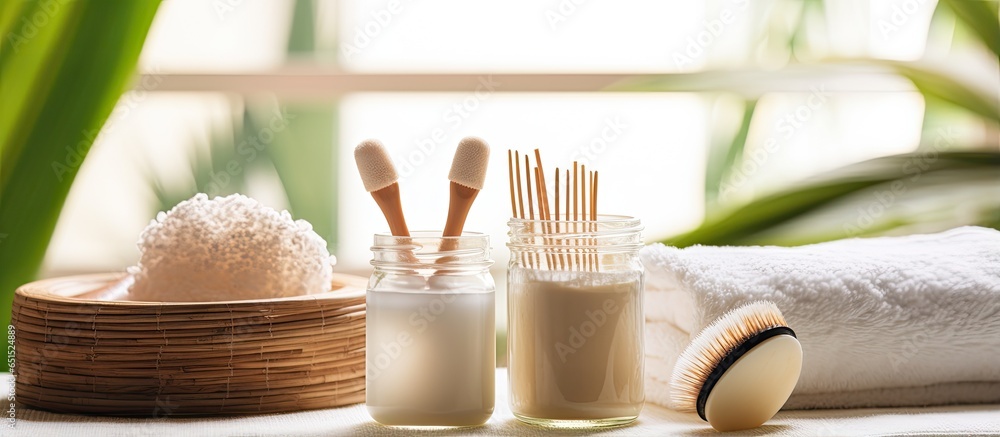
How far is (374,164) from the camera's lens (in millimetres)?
513

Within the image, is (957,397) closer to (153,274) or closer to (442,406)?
(442,406)

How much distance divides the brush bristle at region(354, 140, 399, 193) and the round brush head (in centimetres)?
20

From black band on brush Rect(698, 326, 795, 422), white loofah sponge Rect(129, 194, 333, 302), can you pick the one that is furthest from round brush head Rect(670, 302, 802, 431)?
white loofah sponge Rect(129, 194, 333, 302)

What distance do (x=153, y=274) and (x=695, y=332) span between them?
34cm

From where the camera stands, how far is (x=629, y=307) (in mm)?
523

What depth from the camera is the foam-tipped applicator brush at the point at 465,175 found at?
52cm

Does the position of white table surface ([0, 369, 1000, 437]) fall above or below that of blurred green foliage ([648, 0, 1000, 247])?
below

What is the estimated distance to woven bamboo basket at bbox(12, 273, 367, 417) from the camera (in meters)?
0.53

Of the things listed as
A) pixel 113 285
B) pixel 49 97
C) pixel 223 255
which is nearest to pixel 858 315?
pixel 223 255

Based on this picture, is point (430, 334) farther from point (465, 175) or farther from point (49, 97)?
point (49, 97)

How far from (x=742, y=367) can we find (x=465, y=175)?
19cm

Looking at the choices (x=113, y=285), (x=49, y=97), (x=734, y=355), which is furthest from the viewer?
(x=49, y=97)

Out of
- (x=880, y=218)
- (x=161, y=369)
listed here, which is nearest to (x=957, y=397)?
(x=880, y=218)

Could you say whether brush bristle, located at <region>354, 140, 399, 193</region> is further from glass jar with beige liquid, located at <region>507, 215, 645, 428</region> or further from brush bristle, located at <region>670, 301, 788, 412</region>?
brush bristle, located at <region>670, 301, 788, 412</region>
